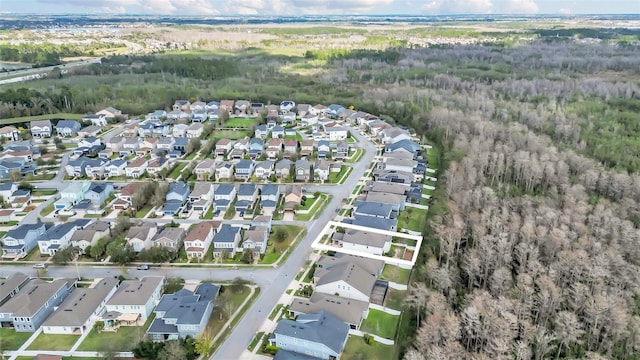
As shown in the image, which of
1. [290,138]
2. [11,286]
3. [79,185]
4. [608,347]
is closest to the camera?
[608,347]

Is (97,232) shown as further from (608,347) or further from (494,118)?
(494,118)

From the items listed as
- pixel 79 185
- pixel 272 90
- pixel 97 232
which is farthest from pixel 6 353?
pixel 272 90

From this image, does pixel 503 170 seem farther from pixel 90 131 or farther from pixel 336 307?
pixel 90 131

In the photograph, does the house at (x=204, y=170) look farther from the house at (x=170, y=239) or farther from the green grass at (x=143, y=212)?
the house at (x=170, y=239)

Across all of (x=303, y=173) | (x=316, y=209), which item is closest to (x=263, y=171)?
(x=303, y=173)

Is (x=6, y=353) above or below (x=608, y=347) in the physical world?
below

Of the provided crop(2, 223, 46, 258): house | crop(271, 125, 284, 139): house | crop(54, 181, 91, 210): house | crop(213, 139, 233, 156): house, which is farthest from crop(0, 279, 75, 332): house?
crop(271, 125, 284, 139): house
